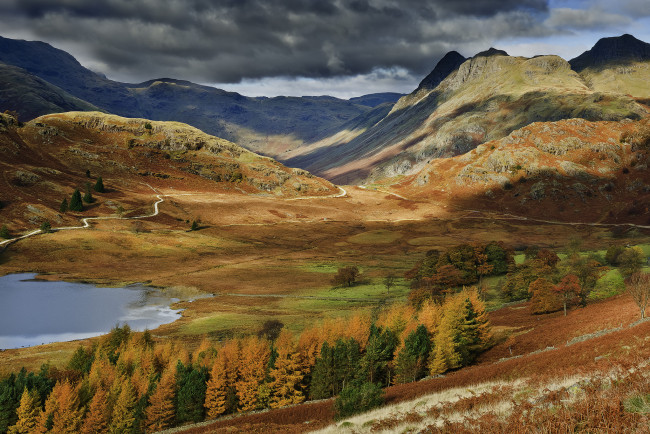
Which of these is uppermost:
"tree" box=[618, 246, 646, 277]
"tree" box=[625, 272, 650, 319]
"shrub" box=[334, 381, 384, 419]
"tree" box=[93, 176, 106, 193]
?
"tree" box=[93, 176, 106, 193]

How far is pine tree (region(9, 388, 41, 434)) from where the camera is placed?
146 feet

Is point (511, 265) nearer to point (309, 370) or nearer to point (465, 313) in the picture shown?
point (465, 313)

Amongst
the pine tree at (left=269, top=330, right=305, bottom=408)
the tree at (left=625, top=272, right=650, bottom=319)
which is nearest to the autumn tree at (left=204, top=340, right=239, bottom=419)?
the pine tree at (left=269, top=330, right=305, bottom=408)

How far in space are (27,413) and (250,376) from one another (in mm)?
24258

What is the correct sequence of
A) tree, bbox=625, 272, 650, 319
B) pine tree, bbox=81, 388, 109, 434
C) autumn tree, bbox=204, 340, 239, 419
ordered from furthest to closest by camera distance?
autumn tree, bbox=204, 340, 239, 419 < pine tree, bbox=81, 388, 109, 434 < tree, bbox=625, 272, 650, 319

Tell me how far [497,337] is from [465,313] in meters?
7.05

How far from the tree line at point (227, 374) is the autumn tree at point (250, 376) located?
122 millimetres

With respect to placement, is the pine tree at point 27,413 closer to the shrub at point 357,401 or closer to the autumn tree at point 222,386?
the autumn tree at point 222,386

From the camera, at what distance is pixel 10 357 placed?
62.3m

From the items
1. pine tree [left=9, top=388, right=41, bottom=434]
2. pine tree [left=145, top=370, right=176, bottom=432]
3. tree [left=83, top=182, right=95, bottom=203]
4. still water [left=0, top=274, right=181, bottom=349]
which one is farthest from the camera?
tree [left=83, top=182, right=95, bottom=203]

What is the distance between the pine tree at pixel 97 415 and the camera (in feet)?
151

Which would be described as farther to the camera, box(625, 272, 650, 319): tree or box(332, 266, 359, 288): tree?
box(332, 266, 359, 288): tree

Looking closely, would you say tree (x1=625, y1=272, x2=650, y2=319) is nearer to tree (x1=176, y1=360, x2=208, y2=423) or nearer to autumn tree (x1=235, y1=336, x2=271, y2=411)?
autumn tree (x1=235, y1=336, x2=271, y2=411)

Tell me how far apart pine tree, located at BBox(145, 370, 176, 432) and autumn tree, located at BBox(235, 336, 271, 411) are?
791 cm
